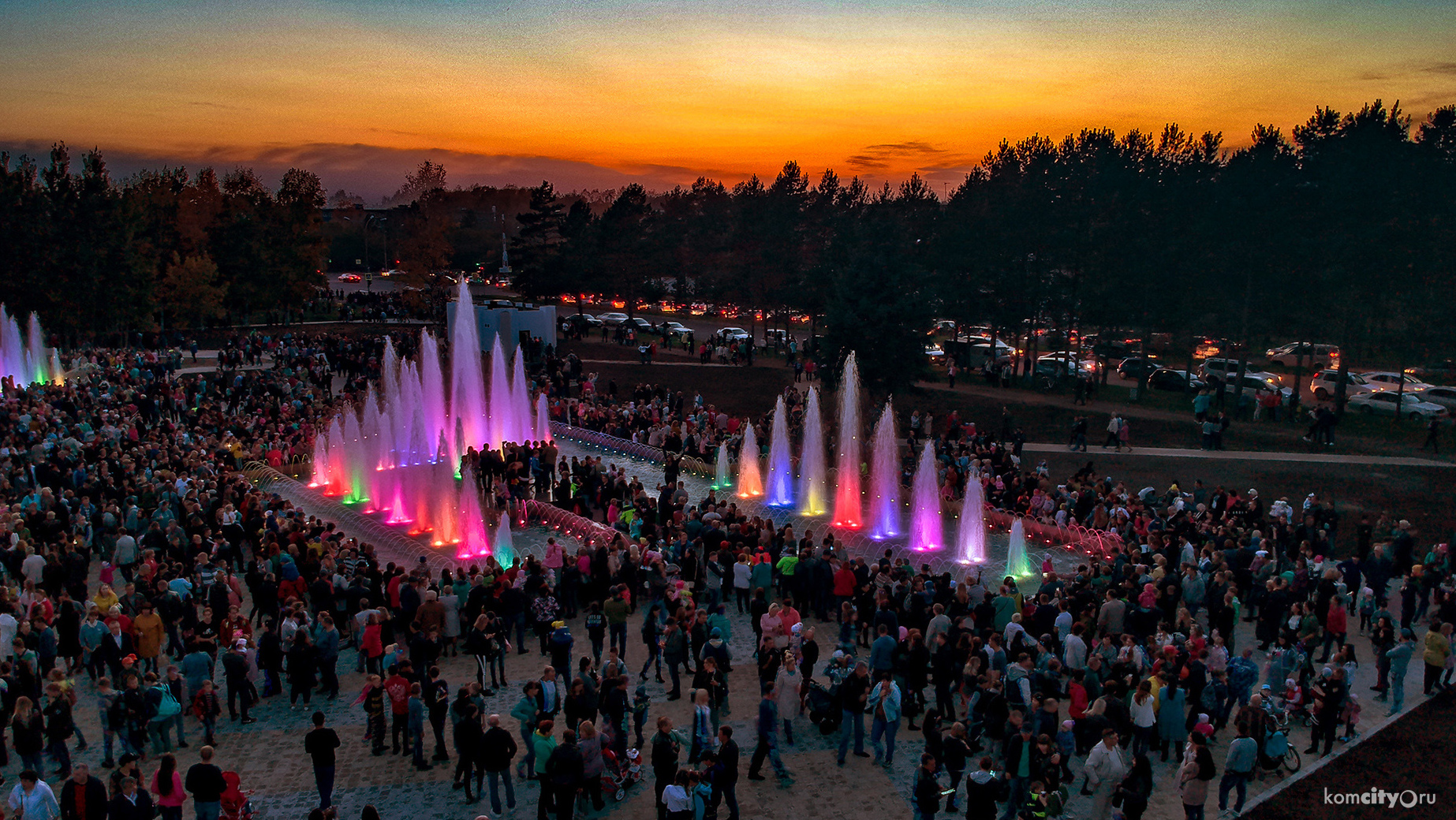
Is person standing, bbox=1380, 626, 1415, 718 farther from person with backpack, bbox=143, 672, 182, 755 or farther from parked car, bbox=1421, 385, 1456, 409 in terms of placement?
parked car, bbox=1421, 385, 1456, 409

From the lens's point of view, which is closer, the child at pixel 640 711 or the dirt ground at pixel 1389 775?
the dirt ground at pixel 1389 775

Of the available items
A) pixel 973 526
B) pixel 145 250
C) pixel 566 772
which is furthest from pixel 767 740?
pixel 145 250

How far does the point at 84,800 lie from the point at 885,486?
60.4 feet

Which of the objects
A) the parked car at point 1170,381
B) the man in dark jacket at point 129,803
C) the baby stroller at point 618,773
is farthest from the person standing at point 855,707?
the parked car at point 1170,381

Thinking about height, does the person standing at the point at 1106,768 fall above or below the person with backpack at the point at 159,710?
above

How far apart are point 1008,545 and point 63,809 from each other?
60.7 feet

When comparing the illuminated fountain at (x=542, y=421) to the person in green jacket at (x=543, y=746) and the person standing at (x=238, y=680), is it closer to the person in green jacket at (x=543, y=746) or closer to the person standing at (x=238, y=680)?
the person standing at (x=238, y=680)

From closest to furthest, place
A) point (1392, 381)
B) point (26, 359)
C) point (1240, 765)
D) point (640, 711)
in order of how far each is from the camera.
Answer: point (1240, 765) < point (640, 711) < point (26, 359) < point (1392, 381)

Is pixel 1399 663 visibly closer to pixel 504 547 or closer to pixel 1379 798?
pixel 1379 798

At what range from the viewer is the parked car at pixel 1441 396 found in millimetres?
41094

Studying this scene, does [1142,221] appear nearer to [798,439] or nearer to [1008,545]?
[798,439]

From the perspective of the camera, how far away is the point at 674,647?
13672 mm

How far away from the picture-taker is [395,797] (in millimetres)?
11461

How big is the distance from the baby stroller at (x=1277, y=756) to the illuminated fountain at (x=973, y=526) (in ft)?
30.8
